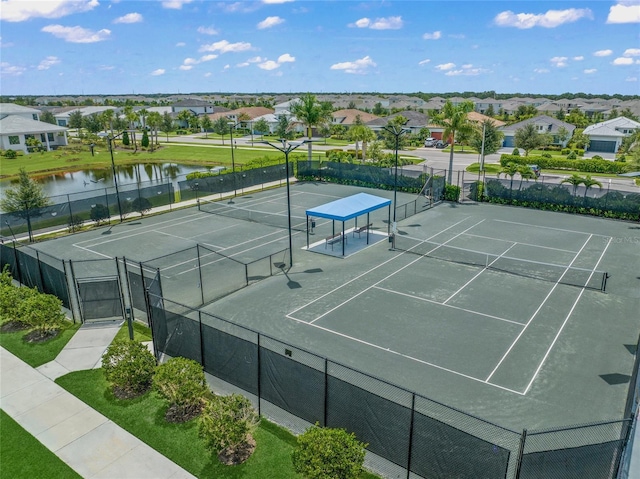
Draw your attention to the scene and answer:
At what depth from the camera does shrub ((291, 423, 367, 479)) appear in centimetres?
946

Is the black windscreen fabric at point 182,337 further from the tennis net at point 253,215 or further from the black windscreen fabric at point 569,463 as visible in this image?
the tennis net at point 253,215

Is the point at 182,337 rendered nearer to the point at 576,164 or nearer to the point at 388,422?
the point at 388,422

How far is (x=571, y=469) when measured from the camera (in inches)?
341

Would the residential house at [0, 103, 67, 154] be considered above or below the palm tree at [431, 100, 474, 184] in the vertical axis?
below

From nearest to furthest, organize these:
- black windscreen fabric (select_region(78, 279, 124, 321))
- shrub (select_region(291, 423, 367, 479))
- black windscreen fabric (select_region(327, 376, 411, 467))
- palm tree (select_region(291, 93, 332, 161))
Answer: shrub (select_region(291, 423, 367, 479)) < black windscreen fabric (select_region(327, 376, 411, 467)) < black windscreen fabric (select_region(78, 279, 124, 321)) < palm tree (select_region(291, 93, 332, 161))

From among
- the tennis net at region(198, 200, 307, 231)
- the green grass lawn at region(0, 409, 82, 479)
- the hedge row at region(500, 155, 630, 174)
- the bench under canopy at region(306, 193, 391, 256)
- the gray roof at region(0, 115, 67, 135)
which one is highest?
the gray roof at region(0, 115, 67, 135)

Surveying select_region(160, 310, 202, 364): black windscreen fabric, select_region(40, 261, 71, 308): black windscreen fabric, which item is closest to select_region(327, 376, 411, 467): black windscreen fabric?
select_region(160, 310, 202, 364): black windscreen fabric

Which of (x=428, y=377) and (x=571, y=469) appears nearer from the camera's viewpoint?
(x=571, y=469)

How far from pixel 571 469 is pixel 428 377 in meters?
5.93

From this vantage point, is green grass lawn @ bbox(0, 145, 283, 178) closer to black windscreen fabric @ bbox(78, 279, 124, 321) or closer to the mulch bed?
black windscreen fabric @ bbox(78, 279, 124, 321)

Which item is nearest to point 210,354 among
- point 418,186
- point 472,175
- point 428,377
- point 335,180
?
point 428,377

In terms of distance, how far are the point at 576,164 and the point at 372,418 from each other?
6031 cm

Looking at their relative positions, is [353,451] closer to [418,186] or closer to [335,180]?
[418,186]

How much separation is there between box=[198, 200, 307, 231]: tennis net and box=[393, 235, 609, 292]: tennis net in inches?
324
